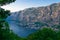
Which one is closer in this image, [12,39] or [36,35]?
[12,39]

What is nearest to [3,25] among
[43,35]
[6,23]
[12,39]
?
[6,23]

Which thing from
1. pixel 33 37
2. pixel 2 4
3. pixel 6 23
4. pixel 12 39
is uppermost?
pixel 2 4

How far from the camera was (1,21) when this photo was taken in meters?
16.4

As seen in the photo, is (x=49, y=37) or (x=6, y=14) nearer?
(x=6, y=14)

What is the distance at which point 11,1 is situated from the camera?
18047 millimetres

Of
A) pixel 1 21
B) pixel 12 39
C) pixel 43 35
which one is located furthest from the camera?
pixel 43 35

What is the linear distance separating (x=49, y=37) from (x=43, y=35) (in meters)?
1.02

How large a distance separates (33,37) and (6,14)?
2787 centimetres

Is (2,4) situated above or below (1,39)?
above

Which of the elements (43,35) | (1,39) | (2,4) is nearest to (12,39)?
(1,39)

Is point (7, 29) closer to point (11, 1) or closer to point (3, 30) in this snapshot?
point (3, 30)

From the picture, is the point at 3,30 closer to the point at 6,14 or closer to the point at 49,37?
the point at 6,14

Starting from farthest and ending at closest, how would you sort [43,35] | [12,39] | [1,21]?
1. [43,35]
2. [12,39]
3. [1,21]

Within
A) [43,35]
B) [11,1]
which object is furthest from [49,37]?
[11,1]
